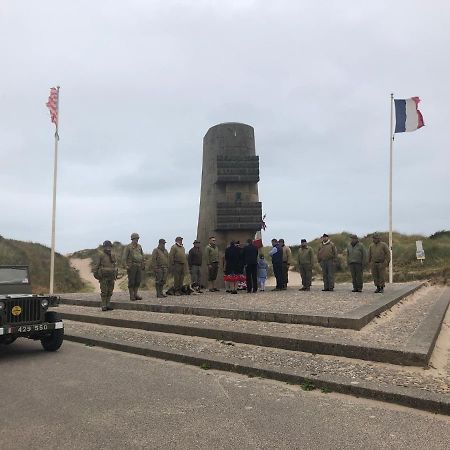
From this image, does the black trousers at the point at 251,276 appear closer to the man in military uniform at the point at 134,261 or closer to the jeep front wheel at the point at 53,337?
the man in military uniform at the point at 134,261

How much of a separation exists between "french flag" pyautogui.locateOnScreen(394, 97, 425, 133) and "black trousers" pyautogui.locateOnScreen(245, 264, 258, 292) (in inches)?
379

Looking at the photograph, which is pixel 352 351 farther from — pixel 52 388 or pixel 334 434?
pixel 52 388

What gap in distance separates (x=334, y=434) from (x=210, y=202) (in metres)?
11.8

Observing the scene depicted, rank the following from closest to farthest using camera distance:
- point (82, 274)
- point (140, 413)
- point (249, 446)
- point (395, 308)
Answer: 1. point (249, 446)
2. point (140, 413)
3. point (395, 308)
4. point (82, 274)

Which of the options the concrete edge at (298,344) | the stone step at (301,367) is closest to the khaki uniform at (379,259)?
the concrete edge at (298,344)

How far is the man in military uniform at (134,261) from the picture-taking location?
1195 cm

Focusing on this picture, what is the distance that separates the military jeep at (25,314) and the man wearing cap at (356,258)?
7.85 metres

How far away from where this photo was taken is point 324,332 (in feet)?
23.6

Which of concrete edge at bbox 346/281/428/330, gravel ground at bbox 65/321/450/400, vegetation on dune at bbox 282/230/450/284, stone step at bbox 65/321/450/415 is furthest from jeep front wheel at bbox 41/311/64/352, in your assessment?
vegetation on dune at bbox 282/230/450/284

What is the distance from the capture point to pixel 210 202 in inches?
600

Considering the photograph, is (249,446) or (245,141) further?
(245,141)

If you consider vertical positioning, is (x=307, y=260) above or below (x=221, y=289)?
above

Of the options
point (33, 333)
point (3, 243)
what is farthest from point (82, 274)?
point (33, 333)

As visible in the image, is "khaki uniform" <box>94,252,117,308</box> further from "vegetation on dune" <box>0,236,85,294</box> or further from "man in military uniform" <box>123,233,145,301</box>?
"vegetation on dune" <box>0,236,85,294</box>
